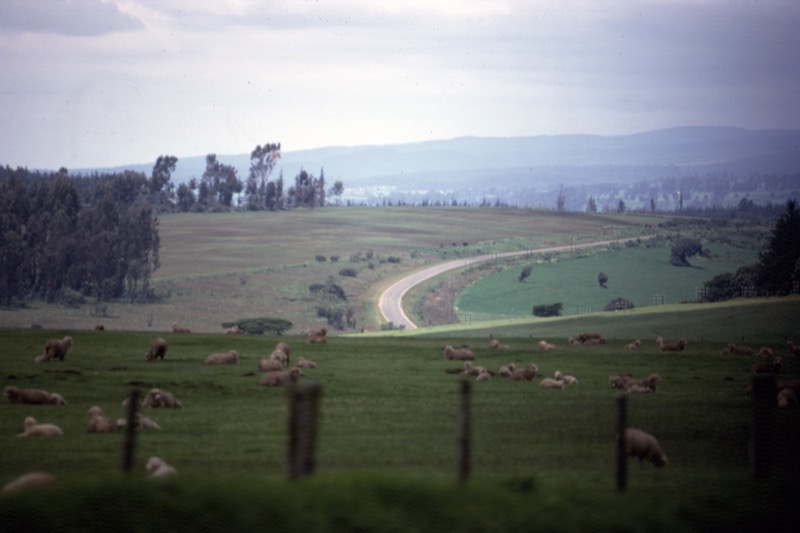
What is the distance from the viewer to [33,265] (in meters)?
112

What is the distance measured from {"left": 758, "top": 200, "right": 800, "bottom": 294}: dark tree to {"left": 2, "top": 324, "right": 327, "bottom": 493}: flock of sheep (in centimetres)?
6290

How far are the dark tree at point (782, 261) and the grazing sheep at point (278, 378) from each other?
2570 inches

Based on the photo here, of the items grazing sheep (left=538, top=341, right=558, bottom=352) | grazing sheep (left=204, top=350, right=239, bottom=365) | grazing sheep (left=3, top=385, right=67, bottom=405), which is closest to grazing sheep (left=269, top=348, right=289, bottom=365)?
grazing sheep (left=204, top=350, right=239, bottom=365)

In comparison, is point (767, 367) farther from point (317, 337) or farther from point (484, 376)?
point (317, 337)

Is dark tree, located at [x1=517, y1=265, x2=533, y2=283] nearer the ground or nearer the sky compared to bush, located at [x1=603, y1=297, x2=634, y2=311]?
nearer the sky

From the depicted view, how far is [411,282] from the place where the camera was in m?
125

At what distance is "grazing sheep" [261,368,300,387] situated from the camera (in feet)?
88.6

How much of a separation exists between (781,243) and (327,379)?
68999 mm

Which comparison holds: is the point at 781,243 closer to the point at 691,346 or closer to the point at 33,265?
the point at 691,346

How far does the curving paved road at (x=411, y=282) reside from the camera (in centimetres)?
10004

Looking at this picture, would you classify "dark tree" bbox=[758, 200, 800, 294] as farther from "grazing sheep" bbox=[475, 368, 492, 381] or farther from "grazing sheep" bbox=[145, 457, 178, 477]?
"grazing sheep" bbox=[145, 457, 178, 477]

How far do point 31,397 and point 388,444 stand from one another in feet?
30.2

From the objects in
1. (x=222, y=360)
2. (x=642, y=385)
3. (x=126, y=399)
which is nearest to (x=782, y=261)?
(x=642, y=385)

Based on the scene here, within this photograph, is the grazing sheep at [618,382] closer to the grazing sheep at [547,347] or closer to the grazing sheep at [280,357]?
the grazing sheep at [280,357]
